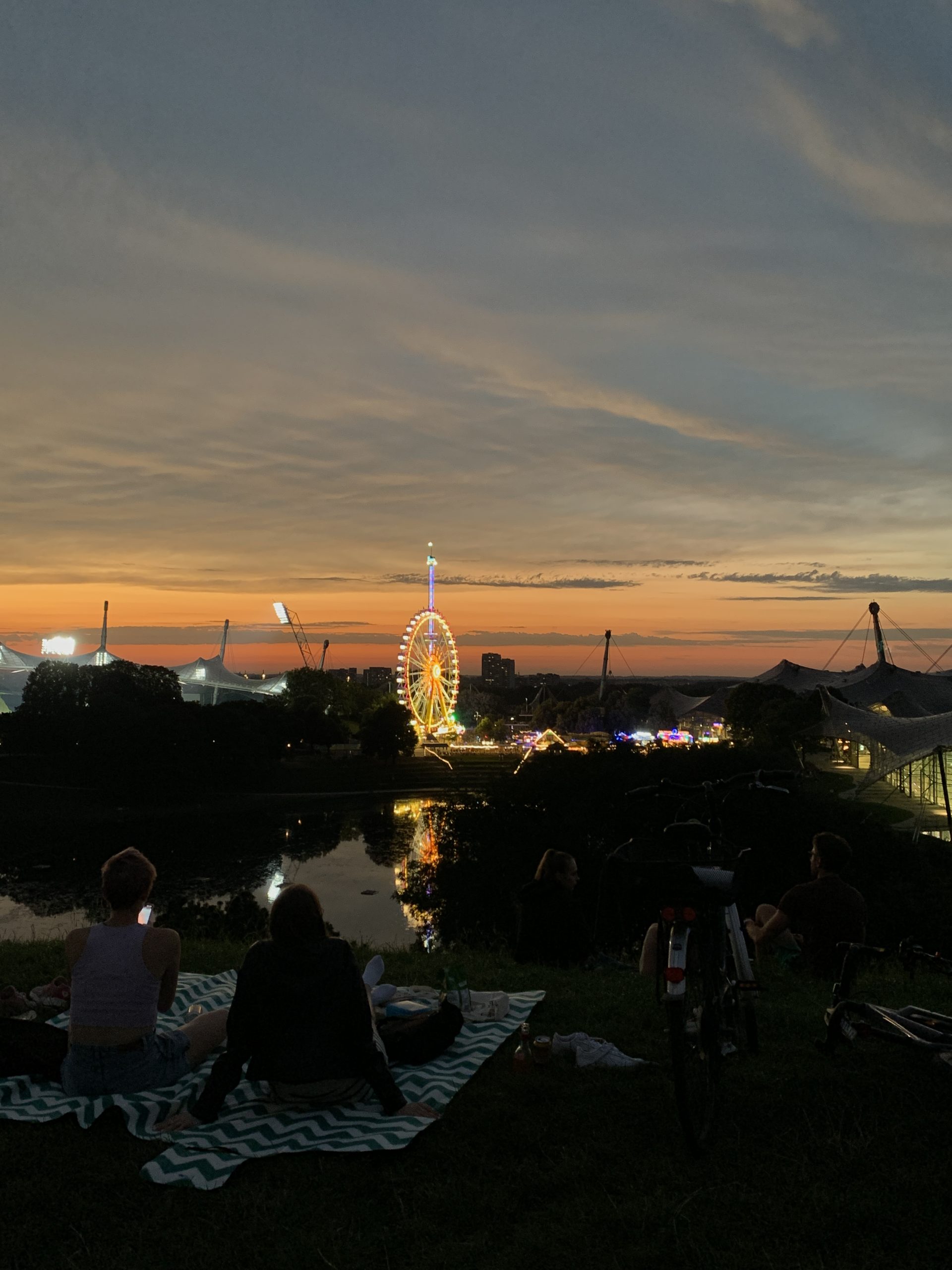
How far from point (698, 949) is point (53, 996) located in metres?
4.53

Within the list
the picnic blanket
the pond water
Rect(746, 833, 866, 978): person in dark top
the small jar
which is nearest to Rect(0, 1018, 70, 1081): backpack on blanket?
the picnic blanket

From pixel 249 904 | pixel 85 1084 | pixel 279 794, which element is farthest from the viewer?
pixel 279 794

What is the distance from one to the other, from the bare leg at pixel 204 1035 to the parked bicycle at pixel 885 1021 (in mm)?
3118

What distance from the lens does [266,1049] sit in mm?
4543

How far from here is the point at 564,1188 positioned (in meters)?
3.85

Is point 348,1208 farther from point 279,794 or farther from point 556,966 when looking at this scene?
point 279,794

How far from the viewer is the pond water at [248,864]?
3275 cm

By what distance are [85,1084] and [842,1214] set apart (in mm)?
3490

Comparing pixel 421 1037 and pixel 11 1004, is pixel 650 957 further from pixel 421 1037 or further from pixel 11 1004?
pixel 11 1004

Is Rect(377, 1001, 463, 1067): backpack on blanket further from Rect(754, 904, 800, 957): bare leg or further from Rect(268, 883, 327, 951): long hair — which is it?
Rect(754, 904, 800, 957): bare leg

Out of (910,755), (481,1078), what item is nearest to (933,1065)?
(481,1078)

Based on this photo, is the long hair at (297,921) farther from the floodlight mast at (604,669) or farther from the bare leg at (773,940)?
the floodlight mast at (604,669)

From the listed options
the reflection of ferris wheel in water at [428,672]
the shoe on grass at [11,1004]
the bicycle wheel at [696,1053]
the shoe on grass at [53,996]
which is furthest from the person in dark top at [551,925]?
the reflection of ferris wheel in water at [428,672]

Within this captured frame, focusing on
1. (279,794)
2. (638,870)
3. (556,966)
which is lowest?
(279,794)
